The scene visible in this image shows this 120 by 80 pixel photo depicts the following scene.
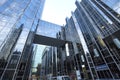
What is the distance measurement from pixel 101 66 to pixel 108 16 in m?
9.50

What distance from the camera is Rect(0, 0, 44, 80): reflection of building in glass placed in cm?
1114

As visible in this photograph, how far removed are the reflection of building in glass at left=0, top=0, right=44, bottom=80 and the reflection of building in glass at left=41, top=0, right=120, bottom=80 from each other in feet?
38.2

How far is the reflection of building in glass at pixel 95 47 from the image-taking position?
41.0ft

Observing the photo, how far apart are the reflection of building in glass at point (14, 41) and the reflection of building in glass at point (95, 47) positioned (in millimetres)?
11645

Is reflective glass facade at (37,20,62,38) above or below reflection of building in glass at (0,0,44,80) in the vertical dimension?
below

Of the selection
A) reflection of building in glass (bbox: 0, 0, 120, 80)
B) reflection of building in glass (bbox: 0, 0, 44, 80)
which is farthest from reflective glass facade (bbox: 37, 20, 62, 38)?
reflection of building in glass (bbox: 0, 0, 44, 80)

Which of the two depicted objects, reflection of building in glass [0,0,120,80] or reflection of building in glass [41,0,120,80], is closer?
reflection of building in glass [0,0,120,80]

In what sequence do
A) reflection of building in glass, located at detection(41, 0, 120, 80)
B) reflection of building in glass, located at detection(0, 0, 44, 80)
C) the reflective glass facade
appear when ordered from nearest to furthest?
reflection of building in glass, located at detection(0, 0, 44, 80) < reflection of building in glass, located at detection(41, 0, 120, 80) < the reflective glass facade

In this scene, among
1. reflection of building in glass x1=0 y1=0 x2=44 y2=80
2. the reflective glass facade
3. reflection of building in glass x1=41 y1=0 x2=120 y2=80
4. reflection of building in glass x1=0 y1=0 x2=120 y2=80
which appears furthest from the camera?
the reflective glass facade

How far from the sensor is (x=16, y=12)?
1789cm

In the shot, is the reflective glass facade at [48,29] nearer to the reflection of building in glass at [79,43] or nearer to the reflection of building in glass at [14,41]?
the reflection of building in glass at [79,43]

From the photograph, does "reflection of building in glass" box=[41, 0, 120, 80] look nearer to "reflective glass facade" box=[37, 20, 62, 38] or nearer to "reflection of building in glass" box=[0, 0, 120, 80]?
"reflection of building in glass" box=[0, 0, 120, 80]

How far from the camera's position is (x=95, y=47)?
15781 millimetres

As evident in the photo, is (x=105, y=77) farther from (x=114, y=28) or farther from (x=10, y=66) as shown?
(x=10, y=66)
